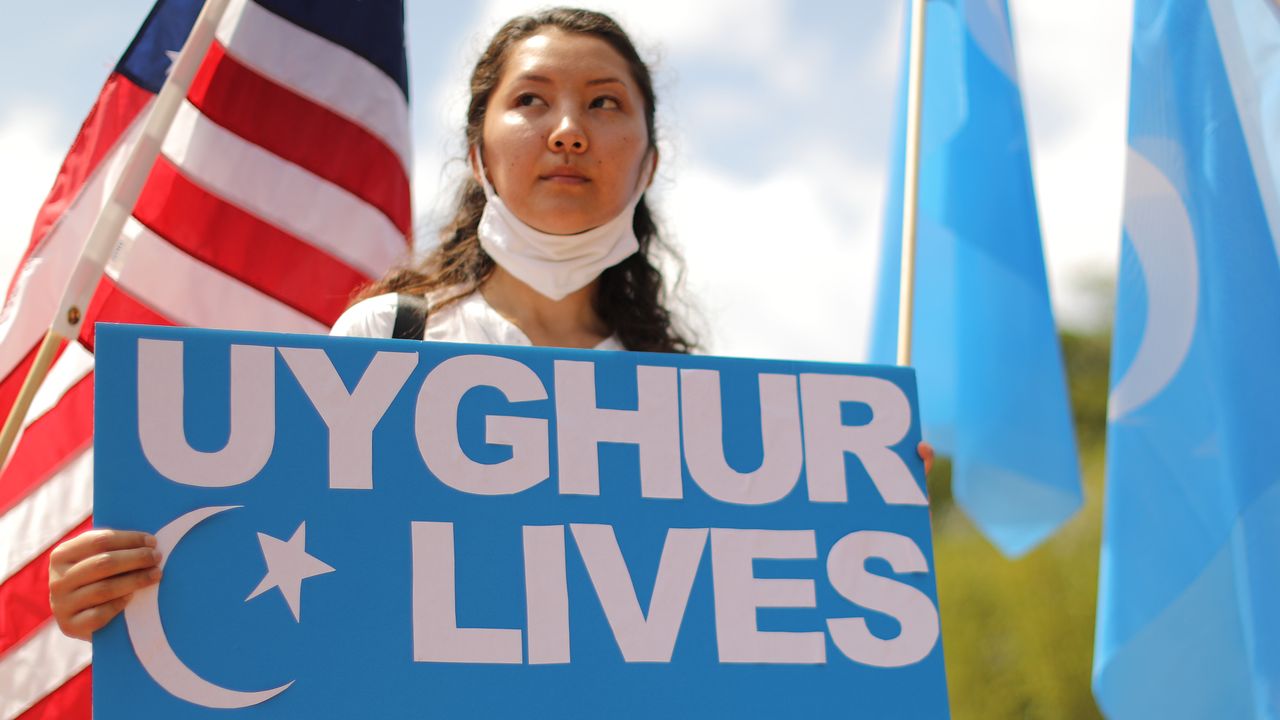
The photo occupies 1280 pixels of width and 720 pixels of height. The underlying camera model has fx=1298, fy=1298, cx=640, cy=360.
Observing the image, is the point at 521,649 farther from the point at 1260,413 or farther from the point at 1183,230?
the point at 1183,230

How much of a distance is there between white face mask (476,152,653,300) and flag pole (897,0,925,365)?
616 millimetres

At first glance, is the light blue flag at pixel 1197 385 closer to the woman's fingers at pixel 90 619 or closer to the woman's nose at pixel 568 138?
the woman's nose at pixel 568 138

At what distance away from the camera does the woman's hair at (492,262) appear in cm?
279

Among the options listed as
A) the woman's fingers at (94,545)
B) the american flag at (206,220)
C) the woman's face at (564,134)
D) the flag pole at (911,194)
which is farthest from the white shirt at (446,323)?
the american flag at (206,220)

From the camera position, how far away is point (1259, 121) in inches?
128

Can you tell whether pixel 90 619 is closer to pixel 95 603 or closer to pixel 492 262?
pixel 95 603

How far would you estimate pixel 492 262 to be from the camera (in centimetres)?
282

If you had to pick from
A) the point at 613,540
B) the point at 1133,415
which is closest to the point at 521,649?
the point at 613,540

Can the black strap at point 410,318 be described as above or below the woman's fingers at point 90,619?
above

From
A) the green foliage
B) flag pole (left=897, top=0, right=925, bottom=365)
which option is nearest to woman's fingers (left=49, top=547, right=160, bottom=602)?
flag pole (left=897, top=0, right=925, bottom=365)

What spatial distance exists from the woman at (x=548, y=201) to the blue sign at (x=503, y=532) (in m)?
0.27

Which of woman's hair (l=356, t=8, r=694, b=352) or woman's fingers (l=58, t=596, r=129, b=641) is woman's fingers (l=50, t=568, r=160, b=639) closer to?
woman's fingers (l=58, t=596, r=129, b=641)

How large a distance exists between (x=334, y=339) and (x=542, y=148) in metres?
0.63

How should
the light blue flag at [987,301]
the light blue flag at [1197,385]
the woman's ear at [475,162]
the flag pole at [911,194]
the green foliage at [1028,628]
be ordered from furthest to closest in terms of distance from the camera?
the green foliage at [1028,628] < the light blue flag at [987,301] < the light blue flag at [1197,385] < the woman's ear at [475,162] < the flag pole at [911,194]
